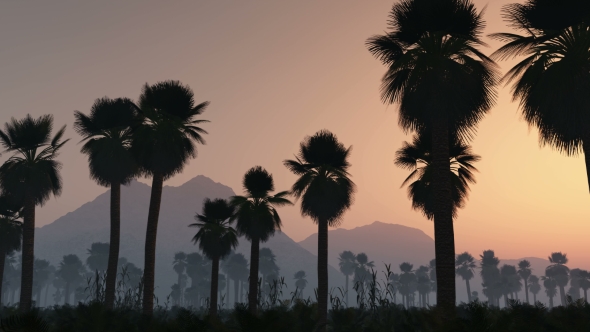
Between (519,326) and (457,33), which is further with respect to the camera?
(457,33)

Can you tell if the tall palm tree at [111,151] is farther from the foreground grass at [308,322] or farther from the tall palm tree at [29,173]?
the foreground grass at [308,322]

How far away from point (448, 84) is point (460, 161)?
10665 mm

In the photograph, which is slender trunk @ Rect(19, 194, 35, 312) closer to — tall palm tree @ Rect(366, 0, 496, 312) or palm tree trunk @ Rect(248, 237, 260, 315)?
palm tree trunk @ Rect(248, 237, 260, 315)

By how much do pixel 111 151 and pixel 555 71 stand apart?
26.9 meters

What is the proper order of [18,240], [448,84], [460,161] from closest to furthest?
[448,84]
[460,161]
[18,240]

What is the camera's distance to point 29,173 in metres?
37.2

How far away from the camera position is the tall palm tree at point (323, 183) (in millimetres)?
33906

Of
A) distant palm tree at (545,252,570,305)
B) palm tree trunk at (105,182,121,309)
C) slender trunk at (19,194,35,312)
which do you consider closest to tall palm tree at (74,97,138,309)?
palm tree trunk at (105,182,121,309)

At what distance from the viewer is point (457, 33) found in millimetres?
20438

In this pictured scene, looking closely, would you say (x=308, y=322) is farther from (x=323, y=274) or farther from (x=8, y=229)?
(x=8, y=229)

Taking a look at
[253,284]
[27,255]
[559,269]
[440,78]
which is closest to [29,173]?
[27,255]

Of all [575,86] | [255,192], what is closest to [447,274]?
[575,86]

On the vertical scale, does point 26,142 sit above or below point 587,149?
above

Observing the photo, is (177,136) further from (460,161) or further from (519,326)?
(519,326)
